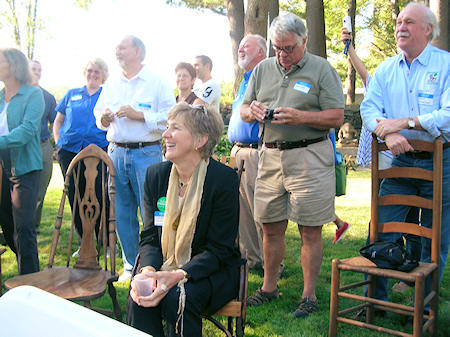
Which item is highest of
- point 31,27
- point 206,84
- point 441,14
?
point 31,27

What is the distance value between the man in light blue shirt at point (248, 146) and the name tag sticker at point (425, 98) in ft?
4.48

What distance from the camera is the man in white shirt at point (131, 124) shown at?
3.87 m

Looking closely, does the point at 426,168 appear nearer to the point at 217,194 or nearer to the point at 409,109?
the point at 409,109

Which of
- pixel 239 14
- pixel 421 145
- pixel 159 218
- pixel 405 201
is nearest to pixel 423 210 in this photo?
pixel 405 201

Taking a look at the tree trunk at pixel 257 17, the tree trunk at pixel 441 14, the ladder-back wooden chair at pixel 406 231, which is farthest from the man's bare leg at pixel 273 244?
the tree trunk at pixel 257 17

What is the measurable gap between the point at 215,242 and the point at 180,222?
0.21m

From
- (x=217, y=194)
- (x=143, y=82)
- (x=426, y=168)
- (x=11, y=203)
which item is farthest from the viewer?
(x=143, y=82)

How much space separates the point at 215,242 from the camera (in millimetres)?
2457

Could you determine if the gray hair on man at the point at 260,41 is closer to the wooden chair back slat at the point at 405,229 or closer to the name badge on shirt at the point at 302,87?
the name badge on shirt at the point at 302,87

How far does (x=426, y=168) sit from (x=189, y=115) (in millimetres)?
1586

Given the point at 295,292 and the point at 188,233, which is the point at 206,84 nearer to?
the point at 295,292

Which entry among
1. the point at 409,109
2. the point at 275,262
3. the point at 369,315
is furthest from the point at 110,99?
the point at 369,315

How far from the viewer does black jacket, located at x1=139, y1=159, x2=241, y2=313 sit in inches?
93.9

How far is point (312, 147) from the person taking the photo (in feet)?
10.9
